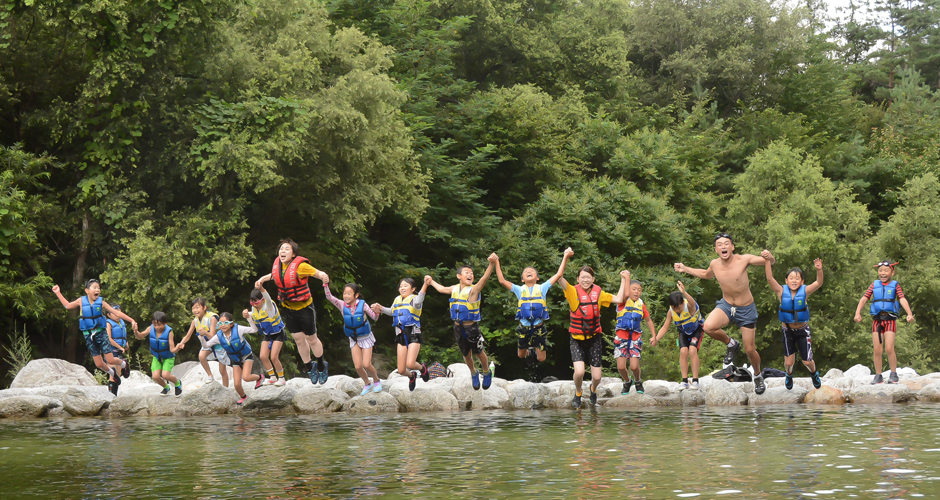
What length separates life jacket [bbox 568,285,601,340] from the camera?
48.3ft

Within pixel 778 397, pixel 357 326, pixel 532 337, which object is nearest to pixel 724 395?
pixel 778 397

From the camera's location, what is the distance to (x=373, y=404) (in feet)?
53.6

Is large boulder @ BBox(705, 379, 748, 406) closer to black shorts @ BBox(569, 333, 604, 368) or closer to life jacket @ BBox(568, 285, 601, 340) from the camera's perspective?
black shorts @ BBox(569, 333, 604, 368)

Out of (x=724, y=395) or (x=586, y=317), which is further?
(x=724, y=395)

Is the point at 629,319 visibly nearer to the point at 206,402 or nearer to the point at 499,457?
the point at 499,457

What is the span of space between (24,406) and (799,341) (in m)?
12.8

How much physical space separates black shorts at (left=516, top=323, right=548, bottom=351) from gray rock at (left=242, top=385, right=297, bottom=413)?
3.96m

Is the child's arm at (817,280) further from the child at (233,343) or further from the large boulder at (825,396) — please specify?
the child at (233,343)

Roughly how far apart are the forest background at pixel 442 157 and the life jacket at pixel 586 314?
1097 cm

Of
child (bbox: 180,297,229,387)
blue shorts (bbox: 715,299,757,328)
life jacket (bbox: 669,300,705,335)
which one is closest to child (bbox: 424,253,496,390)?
life jacket (bbox: 669,300,705,335)

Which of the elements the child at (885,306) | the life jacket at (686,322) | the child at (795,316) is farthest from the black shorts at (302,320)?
the child at (885,306)

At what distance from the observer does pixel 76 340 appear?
26.2 m

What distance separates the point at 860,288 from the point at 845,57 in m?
28.7

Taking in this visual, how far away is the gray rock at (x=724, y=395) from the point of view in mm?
16328
